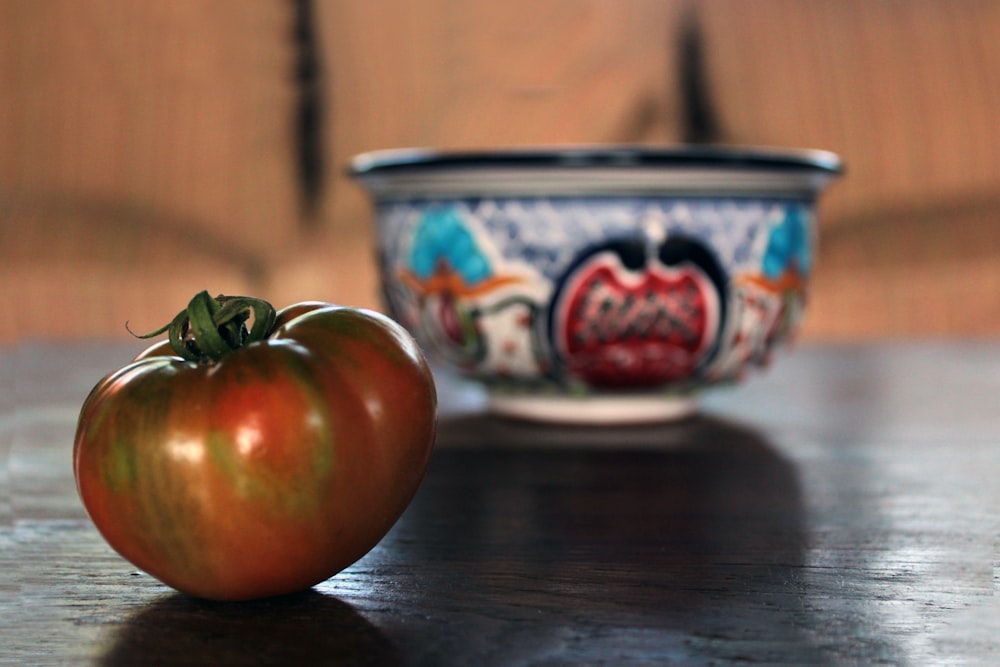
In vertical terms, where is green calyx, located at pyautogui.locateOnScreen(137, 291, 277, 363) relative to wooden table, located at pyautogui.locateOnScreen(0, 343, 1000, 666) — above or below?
above

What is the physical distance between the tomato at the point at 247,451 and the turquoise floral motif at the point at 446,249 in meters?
0.34

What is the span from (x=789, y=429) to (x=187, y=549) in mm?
501

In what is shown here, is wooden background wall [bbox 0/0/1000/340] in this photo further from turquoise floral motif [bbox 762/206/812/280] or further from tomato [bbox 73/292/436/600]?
tomato [bbox 73/292/436/600]

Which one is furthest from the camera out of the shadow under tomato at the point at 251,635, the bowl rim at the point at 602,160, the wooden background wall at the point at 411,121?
the wooden background wall at the point at 411,121

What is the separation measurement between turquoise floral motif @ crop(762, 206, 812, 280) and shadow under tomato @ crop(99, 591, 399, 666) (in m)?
0.44

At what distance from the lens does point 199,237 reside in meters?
1.54

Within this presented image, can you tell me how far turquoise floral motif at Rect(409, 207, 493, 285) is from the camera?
75 cm

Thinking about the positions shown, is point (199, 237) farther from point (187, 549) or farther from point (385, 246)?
point (187, 549)

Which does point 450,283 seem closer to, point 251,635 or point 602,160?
point 602,160

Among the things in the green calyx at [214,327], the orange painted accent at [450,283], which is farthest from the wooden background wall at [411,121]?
the green calyx at [214,327]

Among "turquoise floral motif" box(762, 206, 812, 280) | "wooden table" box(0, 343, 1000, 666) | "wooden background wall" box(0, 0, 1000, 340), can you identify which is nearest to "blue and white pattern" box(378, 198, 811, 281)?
"turquoise floral motif" box(762, 206, 812, 280)

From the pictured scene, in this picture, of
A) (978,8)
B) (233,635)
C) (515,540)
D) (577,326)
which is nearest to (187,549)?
(233,635)

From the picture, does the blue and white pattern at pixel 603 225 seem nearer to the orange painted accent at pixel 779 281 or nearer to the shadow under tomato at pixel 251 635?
the orange painted accent at pixel 779 281

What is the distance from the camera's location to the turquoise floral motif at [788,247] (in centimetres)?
77
